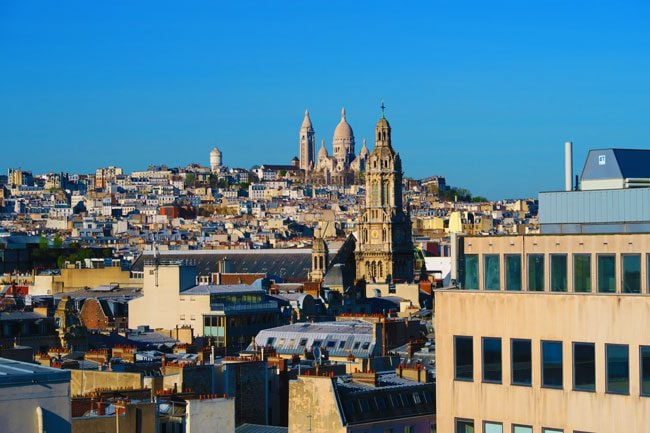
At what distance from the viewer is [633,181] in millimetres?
23328

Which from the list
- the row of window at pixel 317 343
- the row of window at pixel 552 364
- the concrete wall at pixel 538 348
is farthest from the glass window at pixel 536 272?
the row of window at pixel 317 343

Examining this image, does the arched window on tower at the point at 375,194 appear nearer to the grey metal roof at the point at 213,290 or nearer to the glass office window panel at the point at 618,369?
the grey metal roof at the point at 213,290

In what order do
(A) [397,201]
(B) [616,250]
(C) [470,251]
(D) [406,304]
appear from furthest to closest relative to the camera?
(A) [397,201] < (D) [406,304] < (C) [470,251] < (B) [616,250]

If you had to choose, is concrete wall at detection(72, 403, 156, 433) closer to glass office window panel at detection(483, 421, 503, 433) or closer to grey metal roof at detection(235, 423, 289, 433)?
grey metal roof at detection(235, 423, 289, 433)

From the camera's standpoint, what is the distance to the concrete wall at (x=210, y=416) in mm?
32281

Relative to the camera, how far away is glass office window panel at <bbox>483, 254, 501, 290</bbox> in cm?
2261

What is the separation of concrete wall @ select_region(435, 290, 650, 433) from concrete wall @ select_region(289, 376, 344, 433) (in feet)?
37.3

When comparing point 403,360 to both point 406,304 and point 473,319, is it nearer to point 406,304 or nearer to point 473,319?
point 473,319

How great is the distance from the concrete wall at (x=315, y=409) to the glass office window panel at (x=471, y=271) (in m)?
11.7

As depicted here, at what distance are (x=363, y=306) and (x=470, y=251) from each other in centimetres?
A: 6477

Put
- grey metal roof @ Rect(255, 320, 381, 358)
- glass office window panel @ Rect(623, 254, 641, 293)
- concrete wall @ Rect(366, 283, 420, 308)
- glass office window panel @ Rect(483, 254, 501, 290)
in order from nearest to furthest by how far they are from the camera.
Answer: glass office window panel @ Rect(623, 254, 641, 293) < glass office window panel @ Rect(483, 254, 501, 290) < grey metal roof @ Rect(255, 320, 381, 358) < concrete wall @ Rect(366, 283, 420, 308)

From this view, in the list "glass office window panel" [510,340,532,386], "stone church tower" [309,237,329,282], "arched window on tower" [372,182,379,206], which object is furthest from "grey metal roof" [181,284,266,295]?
"arched window on tower" [372,182,379,206]

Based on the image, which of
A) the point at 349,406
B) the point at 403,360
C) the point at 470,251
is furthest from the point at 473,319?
the point at 403,360

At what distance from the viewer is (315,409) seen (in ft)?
113
